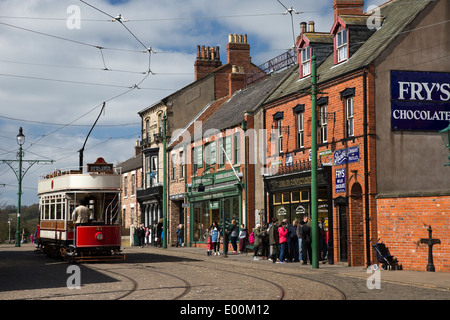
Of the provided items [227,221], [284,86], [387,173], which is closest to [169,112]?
[227,221]

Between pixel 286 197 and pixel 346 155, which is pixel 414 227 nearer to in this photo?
pixel 346 155

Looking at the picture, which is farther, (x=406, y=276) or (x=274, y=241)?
(x=274, y=241)

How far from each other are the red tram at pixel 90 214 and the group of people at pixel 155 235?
14.5 meters

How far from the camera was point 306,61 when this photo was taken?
2948cm

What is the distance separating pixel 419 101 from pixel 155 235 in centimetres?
2498

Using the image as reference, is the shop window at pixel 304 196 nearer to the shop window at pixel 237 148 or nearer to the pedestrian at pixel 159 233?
the shop window at pixel 237 148

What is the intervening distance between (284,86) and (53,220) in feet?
40.5

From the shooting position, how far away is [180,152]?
→ 1678 inches

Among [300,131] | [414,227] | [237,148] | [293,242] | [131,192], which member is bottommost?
[293,242]

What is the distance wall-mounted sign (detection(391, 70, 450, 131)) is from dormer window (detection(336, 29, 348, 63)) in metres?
3.49

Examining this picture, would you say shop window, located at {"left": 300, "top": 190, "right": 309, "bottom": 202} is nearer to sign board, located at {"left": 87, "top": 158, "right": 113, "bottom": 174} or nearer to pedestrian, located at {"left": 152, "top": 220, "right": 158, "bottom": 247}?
sign board, located at {"left": 87, "top": 158, "right": 113, "bottom": 174}

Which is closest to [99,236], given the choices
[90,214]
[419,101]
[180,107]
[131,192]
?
[90,214]

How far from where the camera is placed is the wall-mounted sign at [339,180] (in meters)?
24.3

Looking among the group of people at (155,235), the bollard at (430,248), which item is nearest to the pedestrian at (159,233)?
the group of people at (155,235)
